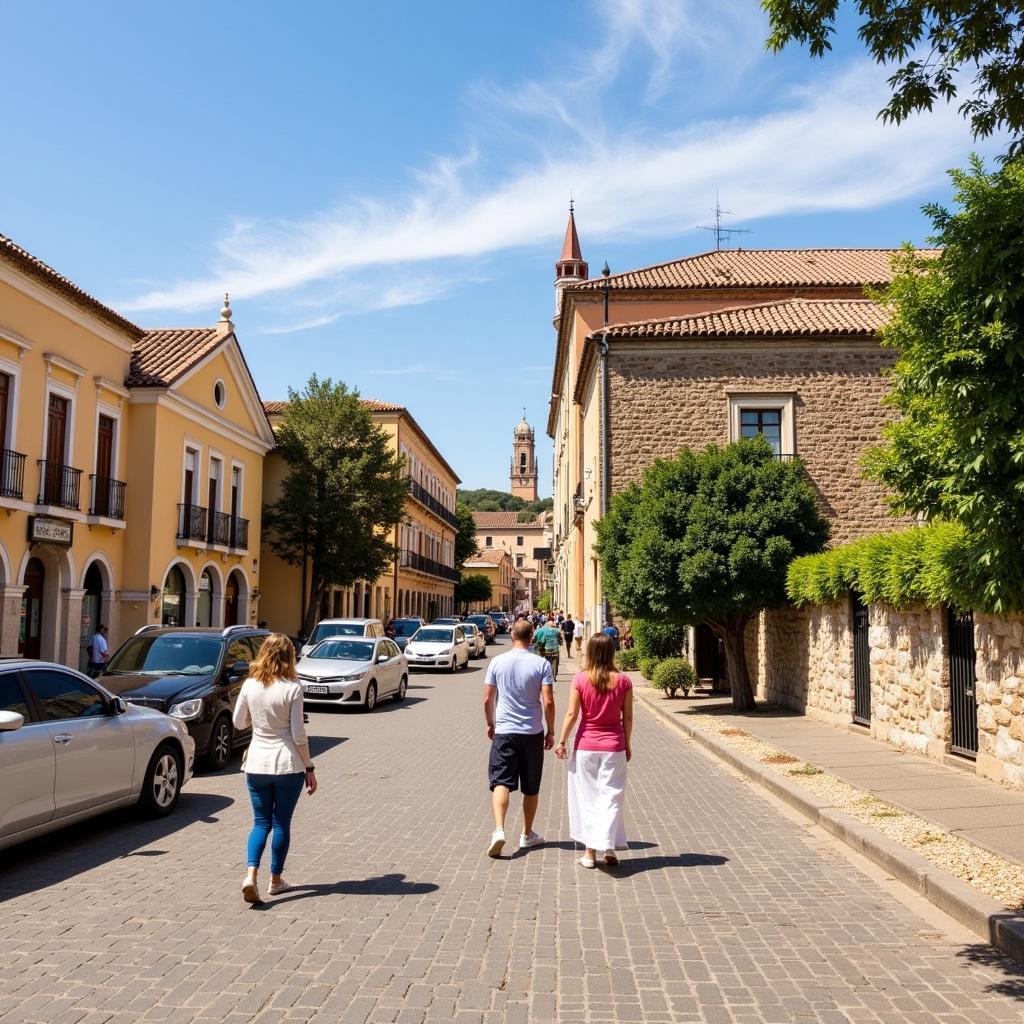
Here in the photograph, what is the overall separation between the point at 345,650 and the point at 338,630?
448 centimetres

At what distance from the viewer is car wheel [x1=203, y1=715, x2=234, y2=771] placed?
37.3 feet

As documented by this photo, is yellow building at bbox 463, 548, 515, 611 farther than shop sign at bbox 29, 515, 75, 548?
Yes

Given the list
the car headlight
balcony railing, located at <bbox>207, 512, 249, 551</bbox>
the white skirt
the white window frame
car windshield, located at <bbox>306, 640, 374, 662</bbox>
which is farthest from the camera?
balcony railing, located at <bbox>207, 512, 249, 551</bbox>

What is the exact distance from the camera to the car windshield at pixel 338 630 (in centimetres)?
2405

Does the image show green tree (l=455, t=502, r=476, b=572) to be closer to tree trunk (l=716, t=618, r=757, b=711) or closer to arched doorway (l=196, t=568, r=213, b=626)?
arched doorway (l=196, t=568, r=213, b=626)

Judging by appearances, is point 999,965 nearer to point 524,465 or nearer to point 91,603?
point 91,603

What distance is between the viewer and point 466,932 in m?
5.37

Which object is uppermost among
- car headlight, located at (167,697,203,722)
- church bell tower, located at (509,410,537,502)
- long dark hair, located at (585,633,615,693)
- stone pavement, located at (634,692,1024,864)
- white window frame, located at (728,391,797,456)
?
church bell tower, located at (509,410,537,502)

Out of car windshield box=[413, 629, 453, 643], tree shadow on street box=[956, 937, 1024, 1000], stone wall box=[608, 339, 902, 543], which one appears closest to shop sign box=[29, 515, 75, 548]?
car windshield box=[413, 629, 453, 643]

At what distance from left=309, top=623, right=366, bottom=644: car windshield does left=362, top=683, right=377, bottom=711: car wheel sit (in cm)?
504

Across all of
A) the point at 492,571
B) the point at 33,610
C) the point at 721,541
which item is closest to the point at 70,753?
the point at 721,541

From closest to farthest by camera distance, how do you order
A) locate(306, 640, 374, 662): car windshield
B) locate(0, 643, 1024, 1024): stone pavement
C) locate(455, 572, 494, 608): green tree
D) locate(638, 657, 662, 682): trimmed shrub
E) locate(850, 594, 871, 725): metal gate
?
locate(0, 643, 1024, 1024): stone pavement < locate(850, 594, 871, 725): metal gate < locate(306, 640, 374, 662): car windshield < locate(638, 657, 662, 682): trimmed shrub < locate(455, 572, 494, 608): green tree

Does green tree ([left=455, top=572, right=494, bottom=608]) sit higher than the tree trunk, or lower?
higher

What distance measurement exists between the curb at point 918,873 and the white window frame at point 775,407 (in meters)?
17.9
